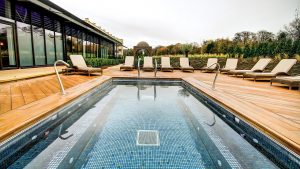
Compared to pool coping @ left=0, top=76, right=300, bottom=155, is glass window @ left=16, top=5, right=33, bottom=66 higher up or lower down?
higher up

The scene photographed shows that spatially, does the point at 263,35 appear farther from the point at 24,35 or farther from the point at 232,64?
the point at 24,35

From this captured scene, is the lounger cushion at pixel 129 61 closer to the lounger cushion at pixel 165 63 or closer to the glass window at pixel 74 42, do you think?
the lounger cushion at pixel 165 63

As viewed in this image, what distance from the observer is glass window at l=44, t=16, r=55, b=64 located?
11.1m

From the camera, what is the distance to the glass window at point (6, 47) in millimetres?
8078

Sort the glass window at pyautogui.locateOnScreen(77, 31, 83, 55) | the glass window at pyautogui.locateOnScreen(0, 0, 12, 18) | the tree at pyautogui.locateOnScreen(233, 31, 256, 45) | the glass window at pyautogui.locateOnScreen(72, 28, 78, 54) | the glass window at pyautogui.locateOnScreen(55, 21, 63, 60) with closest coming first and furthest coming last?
the glass window at pyautogui.locateOnScreen(0, 0, 12, 18)
the glass window at pyautogui.locateOnScreen(55, 21, 63, 60)
the glass window at pyautogui.locateOnScreen(72, 28, 78, 54)
the glass window at pyautogui.locateOnScreen(77, 31, 83, 55)
the tree at pyautogui.locateOnScreen(233, 31, 256, 45)

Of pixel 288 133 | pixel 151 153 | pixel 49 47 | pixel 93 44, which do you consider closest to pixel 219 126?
pixel 288 133

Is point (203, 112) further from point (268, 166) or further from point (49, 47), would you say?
point (49, 47)

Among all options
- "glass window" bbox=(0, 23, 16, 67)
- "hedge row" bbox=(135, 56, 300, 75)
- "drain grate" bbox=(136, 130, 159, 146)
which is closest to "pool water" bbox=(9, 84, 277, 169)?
"drain grate" bbox=(136, 130, 159, 146)

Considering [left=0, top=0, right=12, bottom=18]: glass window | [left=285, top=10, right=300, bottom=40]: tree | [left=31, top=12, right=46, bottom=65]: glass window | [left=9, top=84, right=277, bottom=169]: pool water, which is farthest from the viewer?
[left=285, top=10, right=300, bottom=40]: tree

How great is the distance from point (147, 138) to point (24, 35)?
30.2ft

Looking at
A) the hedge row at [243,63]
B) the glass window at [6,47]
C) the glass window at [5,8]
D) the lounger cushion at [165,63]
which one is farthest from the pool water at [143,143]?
the hedge row at [243,63]

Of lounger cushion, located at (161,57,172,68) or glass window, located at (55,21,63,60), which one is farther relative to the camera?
lounger cushion, located at (161,57,172,68)

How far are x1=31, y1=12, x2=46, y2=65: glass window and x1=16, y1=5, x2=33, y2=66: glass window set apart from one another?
1.16ft

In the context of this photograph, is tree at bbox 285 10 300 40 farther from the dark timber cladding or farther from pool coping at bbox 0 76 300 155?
pool coping at bbox 0 76 300 155
